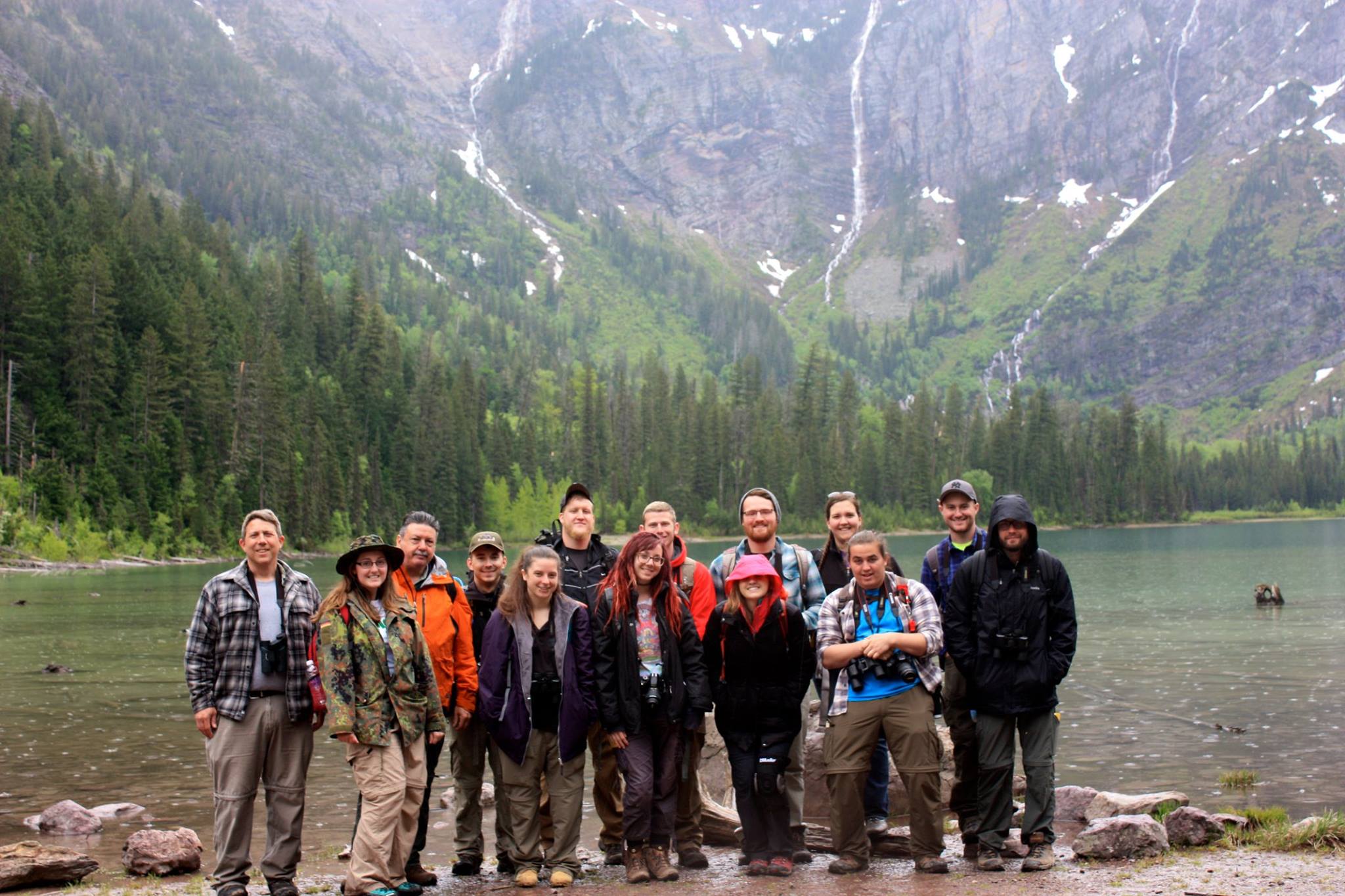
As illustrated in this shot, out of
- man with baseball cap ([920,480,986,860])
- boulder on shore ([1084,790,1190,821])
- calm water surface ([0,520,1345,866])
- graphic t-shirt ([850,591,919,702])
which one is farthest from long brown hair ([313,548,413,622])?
boulder on shore ([1084,790,1190,821])

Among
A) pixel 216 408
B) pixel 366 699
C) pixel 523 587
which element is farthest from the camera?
pixel 216 408

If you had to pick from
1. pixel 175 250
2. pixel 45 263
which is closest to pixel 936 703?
pixel 45 263

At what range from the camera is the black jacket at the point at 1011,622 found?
970 centimetres

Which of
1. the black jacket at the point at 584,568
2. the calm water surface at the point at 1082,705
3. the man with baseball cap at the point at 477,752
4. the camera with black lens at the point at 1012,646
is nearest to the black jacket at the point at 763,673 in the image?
the black jacket at the point at 584,568

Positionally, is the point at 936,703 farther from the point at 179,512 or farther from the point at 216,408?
the point at 216,408

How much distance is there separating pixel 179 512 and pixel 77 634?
45.6m

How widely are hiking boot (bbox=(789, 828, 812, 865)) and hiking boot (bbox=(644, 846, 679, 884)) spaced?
1061mm

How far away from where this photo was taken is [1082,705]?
23531 millimetres

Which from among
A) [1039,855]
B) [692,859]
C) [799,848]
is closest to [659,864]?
[692,859]

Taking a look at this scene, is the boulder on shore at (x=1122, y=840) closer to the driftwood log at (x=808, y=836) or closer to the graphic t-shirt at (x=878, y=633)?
the driftwood log at (x=808, y=836)

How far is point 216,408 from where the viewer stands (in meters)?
86.3

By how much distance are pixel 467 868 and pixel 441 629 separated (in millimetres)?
2096

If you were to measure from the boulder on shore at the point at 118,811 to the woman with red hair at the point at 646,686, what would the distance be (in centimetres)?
713

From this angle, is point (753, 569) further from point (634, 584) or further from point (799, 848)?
point (799, 848)
